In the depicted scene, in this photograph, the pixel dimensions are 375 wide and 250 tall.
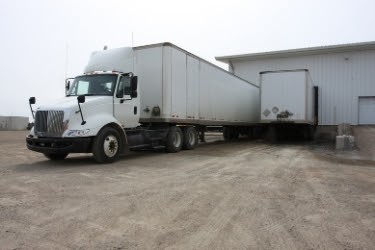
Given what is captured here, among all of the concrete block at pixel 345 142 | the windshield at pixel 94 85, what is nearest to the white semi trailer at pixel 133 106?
the windshield at pixel 94 85

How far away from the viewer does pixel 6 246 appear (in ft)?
14.2

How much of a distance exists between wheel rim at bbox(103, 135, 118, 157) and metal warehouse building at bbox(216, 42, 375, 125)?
22346 millimetres

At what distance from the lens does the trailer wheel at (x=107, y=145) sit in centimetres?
1109

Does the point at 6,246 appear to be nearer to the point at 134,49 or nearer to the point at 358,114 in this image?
the point at 134,49

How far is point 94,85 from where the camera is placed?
40.3 feet

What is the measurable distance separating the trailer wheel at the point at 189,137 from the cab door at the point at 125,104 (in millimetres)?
3630

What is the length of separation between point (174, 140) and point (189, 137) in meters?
1.35

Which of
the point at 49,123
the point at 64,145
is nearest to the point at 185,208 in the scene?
the point at 64,145

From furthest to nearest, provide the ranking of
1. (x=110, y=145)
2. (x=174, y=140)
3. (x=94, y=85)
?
(x=174, y=140) → (x=94, y=85) → (x=110, y=145)

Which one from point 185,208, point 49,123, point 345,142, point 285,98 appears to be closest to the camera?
point 185,208

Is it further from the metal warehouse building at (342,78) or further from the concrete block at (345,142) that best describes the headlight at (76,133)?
the metal warehouse building at (342,78)

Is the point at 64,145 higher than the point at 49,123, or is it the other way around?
the point at 49,123

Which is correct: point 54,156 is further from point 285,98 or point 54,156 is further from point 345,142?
point 285,98

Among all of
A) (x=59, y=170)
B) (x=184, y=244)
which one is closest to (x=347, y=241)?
(x=184, y=244)
